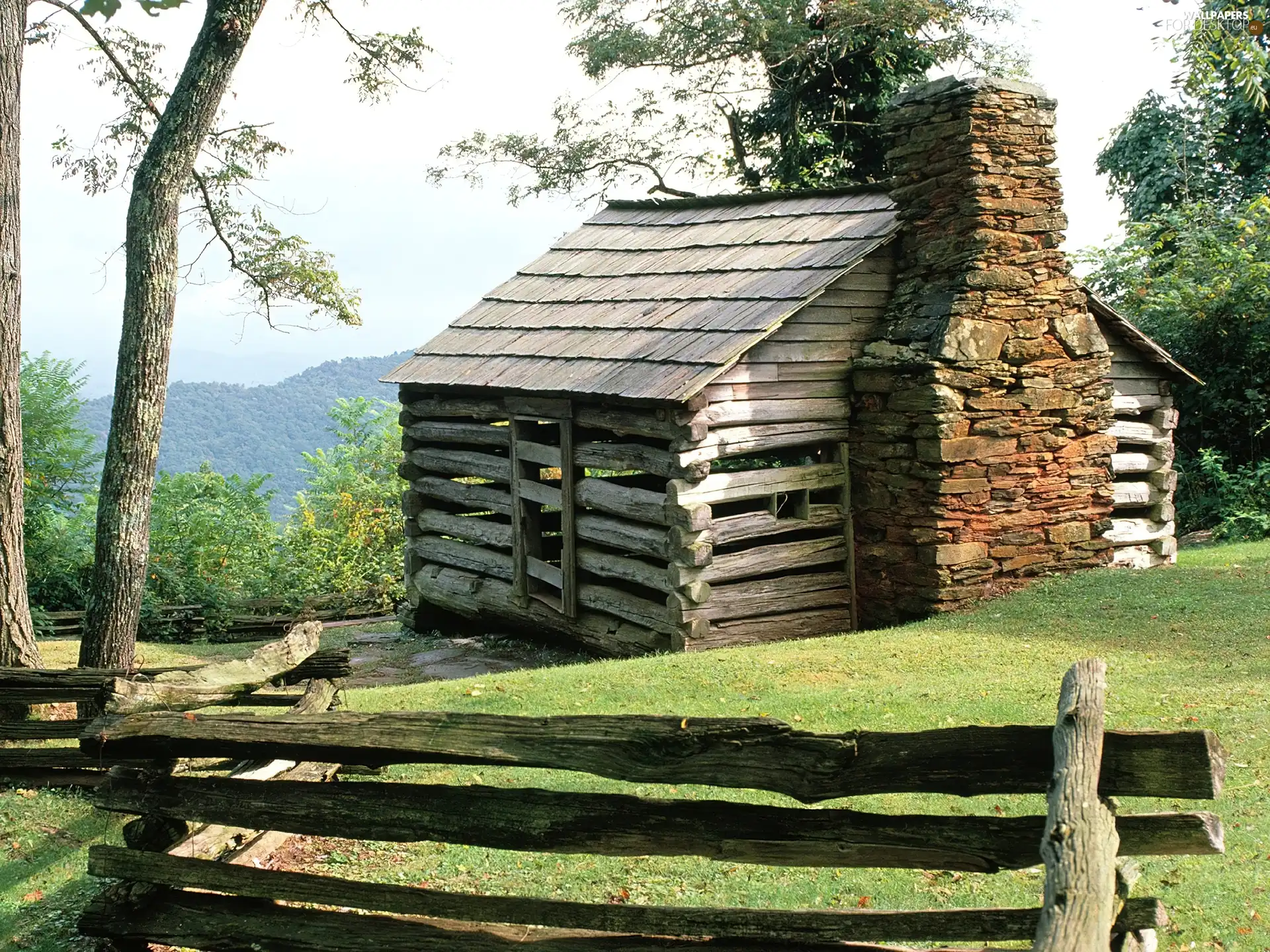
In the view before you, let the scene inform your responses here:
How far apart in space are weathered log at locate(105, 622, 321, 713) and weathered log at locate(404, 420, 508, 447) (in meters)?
6.61

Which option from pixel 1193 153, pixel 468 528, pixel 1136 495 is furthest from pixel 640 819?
pixel 1193 153

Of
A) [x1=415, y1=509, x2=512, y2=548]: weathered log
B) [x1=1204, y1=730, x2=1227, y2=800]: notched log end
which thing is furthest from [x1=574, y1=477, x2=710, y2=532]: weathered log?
[x1=1204, y1=730, x2=1227, y2=800]: notched log end

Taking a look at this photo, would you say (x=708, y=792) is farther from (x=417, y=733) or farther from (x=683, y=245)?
(x=683, y=245)

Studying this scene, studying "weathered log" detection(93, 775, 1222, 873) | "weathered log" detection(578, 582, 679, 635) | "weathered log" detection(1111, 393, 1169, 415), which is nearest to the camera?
"weathered log" detection(93, 775, 1222, 873)

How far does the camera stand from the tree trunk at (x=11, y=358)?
8.40 meters

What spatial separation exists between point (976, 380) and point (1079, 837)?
835 centimetres

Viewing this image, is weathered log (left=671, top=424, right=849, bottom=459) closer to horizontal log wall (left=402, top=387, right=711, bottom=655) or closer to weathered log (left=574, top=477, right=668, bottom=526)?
Answer: horizontal log wall (left=402, top=387, right=711, bottom=655)

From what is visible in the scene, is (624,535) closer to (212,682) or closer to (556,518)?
(556,518)

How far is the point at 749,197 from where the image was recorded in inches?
606

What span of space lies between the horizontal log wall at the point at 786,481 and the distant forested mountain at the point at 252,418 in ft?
199

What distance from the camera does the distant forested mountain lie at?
74.2m

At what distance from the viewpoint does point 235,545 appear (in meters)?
18.4

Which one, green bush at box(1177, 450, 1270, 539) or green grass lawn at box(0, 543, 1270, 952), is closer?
green grass lawn at box(0, 543, 1270, 952)

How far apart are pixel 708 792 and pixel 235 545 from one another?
43.1ft
